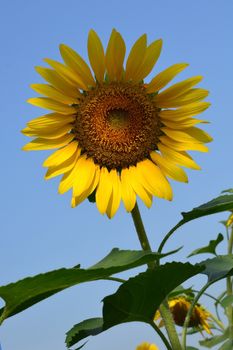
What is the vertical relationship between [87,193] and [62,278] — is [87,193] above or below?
above

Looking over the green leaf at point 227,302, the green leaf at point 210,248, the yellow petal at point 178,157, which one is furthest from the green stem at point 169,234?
the green leaf at point 210,248

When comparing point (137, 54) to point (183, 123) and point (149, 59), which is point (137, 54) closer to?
point (149, 59)

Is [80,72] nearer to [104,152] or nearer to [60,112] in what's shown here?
[60,112]

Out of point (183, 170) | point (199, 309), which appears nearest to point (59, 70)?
point (183, 170)

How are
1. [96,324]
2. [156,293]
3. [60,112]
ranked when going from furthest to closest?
[60,112], [96,324], [156,293]

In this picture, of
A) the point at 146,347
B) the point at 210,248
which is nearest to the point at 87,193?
the point at 210,248

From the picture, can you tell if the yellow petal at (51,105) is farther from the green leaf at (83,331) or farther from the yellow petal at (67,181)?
the green leaf at (83,331)
